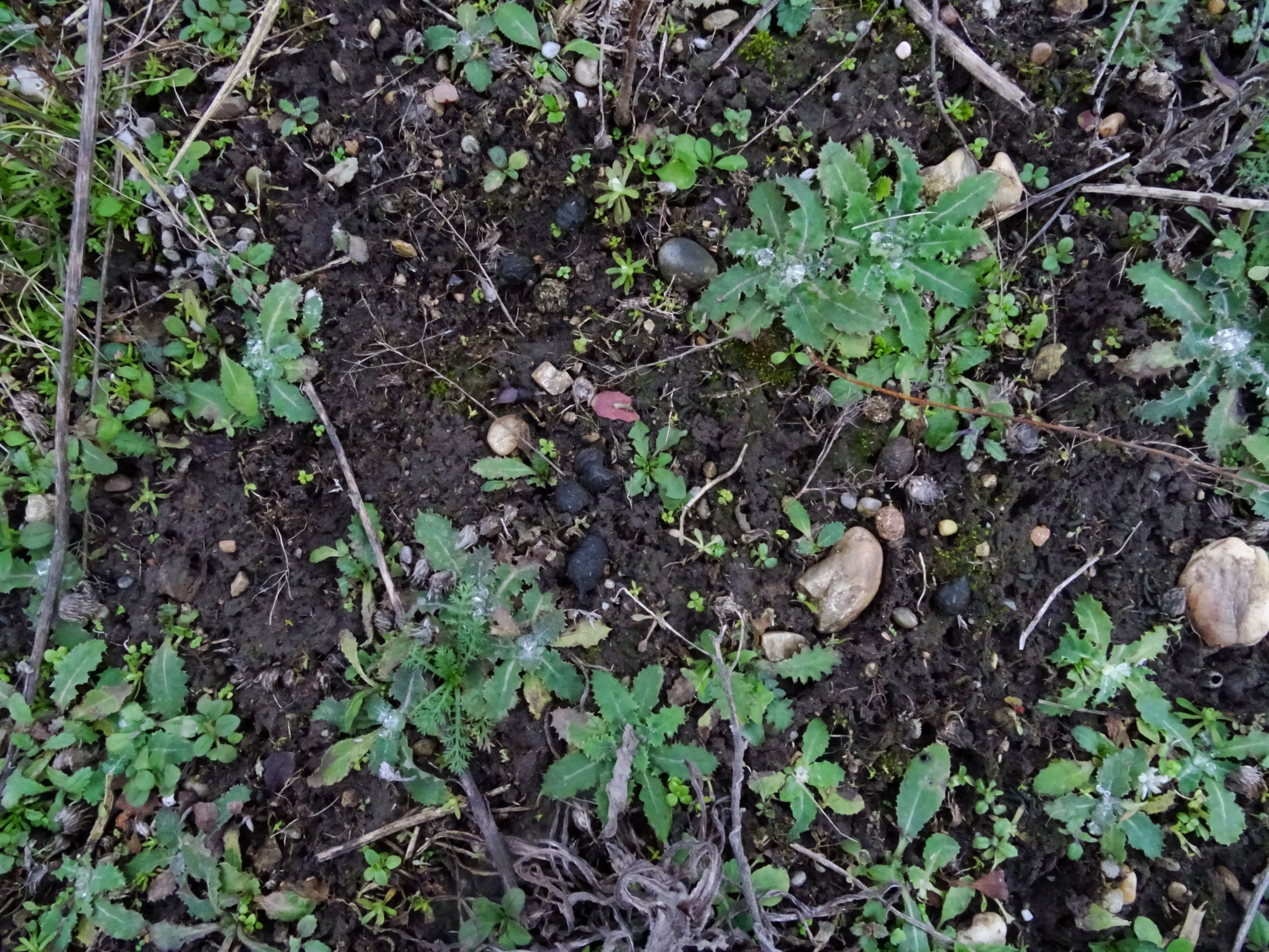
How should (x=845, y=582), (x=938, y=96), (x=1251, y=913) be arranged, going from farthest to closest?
(x=938, y=96) < (x=845, y=582) < (x=1251, y=913)

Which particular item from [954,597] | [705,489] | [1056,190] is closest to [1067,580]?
[954,597]

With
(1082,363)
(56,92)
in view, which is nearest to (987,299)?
(1082,363)

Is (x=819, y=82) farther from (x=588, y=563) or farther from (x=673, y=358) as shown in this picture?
(x=588, y=563)

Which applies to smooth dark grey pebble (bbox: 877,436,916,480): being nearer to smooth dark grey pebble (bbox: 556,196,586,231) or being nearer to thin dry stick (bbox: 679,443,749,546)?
thin dry stick (bbox: 679,443,749,546)

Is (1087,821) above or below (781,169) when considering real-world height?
below

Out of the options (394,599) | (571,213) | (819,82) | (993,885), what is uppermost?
(819,82)

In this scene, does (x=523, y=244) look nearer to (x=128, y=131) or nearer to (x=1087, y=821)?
(x=128, y=131)

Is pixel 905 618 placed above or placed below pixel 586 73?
below
